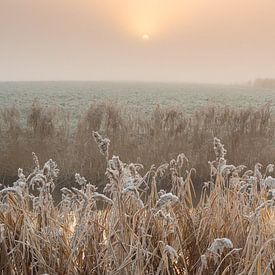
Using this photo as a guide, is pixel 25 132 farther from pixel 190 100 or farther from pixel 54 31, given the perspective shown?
pixel 54 31

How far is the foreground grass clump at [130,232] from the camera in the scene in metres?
0.91

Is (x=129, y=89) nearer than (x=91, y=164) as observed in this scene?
No

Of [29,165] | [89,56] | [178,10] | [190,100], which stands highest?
[178,10]

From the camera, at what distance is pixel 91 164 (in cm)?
482

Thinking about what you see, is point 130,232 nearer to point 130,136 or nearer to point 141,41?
point 130,136

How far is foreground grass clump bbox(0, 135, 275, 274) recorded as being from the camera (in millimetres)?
910

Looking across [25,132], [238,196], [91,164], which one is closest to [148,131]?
[91,164]

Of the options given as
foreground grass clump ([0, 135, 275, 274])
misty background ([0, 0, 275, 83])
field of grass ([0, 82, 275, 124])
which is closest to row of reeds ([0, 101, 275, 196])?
field of grass ([0, 82, 275, 124])

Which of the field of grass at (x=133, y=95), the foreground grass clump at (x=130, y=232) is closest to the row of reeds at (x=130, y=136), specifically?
the field of grass at (x=133, y=95)

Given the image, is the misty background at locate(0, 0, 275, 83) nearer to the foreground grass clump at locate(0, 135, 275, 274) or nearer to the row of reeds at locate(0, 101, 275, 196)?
the row of reeds at locate(0, 101, 275, 196)

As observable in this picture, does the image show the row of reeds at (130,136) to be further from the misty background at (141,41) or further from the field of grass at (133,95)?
the misty background at (141,41)

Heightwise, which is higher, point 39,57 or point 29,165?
point 39,57

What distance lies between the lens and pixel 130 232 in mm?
954

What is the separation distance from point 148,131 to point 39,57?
2.82 meters
